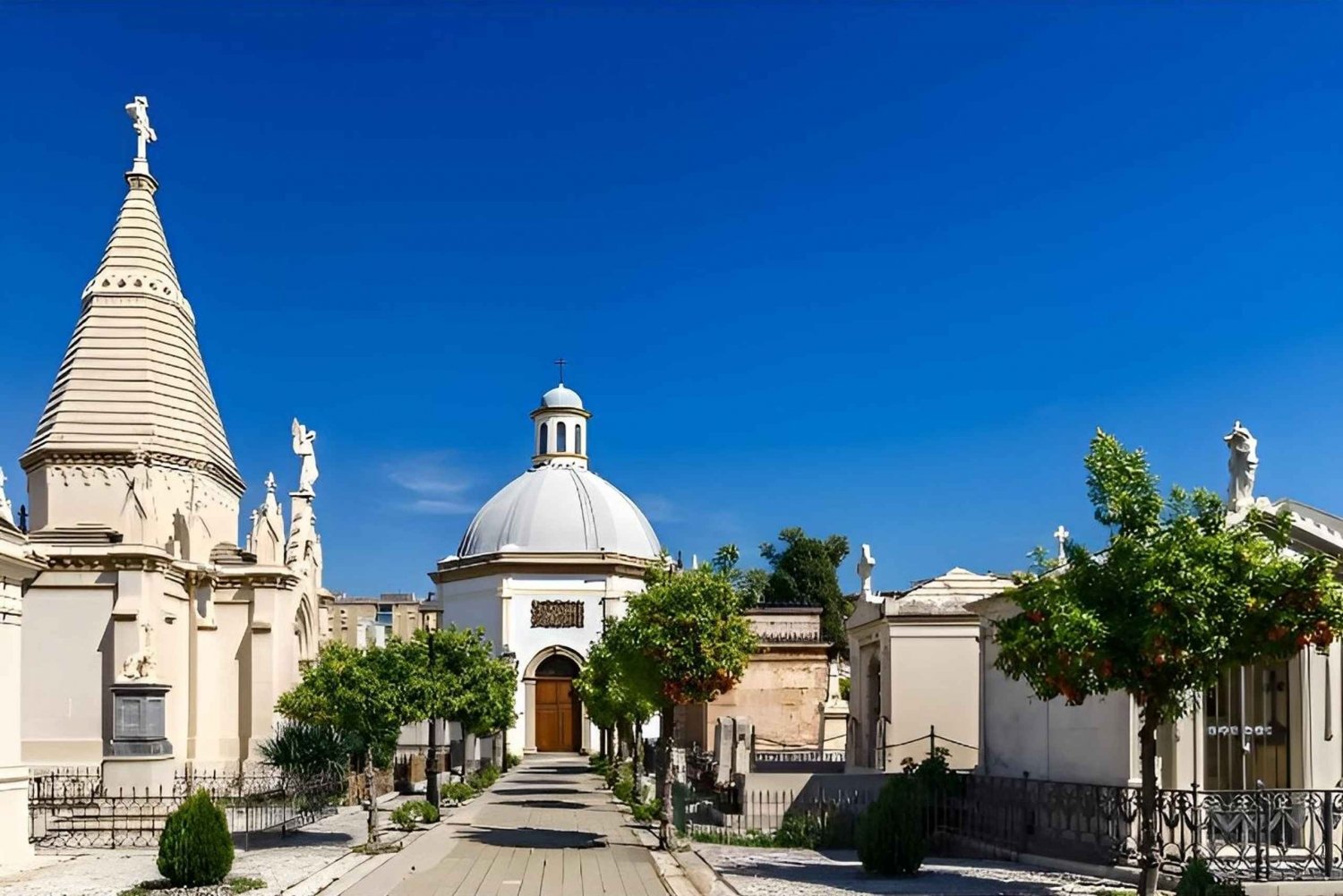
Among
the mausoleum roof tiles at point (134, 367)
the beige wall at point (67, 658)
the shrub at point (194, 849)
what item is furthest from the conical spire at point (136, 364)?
the shrub at point (194, 849)

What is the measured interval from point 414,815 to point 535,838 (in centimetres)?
348

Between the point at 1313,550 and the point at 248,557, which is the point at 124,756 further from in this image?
the point at 1313,550

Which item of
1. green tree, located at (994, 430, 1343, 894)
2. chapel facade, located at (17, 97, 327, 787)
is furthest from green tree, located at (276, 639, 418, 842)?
green tree, located at (994, 430, 1343, 894)

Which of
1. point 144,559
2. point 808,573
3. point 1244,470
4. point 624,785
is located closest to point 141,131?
point 144,559

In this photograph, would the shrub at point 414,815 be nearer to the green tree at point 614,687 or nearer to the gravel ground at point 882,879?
the green tree at point 614,687

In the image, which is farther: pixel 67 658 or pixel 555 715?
pixel 555 715

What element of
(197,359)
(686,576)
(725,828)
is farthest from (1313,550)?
(197,359)

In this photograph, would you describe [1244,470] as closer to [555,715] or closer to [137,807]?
[137,807]

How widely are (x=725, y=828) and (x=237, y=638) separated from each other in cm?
1789

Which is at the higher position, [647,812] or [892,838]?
[892,838]

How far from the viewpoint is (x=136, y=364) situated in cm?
3659

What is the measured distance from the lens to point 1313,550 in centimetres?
1800

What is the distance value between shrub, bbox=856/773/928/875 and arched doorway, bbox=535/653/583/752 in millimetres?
44988

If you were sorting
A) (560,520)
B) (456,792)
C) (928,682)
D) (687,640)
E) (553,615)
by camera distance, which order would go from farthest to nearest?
(560,520) → (553,615) → (456,792) → (928,682) → (687,640)
